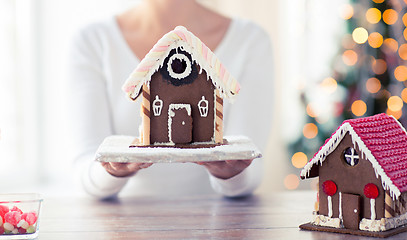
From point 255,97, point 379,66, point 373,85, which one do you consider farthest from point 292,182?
point 255,97

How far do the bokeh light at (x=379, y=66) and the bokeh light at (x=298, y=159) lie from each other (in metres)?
0.69

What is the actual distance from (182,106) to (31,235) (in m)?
0.40

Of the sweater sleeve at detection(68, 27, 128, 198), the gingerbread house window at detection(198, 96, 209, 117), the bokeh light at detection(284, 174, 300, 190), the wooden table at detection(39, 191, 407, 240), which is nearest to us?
the wooden table at detection(39, 191, 407, 240)

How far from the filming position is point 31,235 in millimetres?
1049

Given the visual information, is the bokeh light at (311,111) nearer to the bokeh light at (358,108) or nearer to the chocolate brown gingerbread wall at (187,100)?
the bokeh light at (358,108)

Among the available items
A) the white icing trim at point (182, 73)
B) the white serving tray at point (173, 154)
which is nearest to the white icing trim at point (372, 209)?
the white serving tray at point (173, 154)

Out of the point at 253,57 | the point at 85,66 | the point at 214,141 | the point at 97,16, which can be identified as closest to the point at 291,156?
the point at 97,16

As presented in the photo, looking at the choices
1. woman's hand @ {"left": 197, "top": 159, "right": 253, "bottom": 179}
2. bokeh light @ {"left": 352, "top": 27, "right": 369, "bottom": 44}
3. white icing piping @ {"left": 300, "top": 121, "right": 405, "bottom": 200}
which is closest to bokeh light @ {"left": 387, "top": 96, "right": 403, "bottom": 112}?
bokeh light @ {"left": 352, "top": 27, "right": 369, "bottom": 44}

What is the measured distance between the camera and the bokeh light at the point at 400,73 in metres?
3.16

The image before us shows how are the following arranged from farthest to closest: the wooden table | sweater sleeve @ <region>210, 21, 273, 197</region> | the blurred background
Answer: the blurred background → sweater sleeve @ <region>210, 21, 273, 197</region> → the wooden table

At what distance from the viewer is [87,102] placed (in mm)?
1772

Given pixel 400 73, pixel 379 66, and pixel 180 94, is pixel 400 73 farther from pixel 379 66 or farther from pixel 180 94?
pixel 180 94

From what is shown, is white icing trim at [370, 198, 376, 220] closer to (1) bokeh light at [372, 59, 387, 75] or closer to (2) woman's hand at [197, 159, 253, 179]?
(2) woman's hand at [197, 159, 253, 179]

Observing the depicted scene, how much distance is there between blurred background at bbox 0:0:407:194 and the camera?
3.11m
